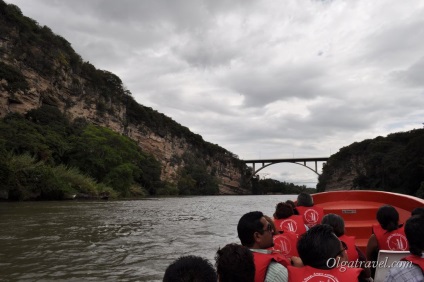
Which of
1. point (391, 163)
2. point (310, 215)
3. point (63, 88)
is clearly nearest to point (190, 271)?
point (310, 215)

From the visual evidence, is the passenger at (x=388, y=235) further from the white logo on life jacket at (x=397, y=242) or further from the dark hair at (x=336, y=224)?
the dark hair at (x=336, y=224)

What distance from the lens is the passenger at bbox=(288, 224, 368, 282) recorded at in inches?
80.4

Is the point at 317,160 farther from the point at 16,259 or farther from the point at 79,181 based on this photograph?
the point at 16,259

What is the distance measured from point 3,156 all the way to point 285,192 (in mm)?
115269

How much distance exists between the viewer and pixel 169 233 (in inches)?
423

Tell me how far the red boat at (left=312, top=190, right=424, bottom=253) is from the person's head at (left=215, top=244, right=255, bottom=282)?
3813mm

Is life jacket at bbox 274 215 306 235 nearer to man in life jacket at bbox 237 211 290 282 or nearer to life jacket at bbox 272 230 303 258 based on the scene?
life jacket at bbox 272 230 303 258

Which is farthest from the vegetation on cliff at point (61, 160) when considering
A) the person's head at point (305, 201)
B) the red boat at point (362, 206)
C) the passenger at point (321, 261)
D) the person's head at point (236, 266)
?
the passenger at point (321, 261)

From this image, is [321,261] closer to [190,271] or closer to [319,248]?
[319,248]

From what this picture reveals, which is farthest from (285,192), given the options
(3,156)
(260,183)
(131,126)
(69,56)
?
(3,156)

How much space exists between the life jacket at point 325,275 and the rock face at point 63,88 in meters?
36.0

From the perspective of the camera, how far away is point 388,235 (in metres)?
3.58

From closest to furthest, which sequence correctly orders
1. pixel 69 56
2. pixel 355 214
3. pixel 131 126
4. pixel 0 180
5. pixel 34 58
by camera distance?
1. pixel 355 214
2. pixel 0 180
3. pixel 34 58
4. pixel 69 56
5. pixel 131 126

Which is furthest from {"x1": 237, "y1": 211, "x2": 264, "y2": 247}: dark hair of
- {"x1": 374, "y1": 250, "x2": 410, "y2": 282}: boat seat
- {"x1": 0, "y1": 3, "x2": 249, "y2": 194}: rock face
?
{"x1": 0, "y1": 3, "x2": 249, "y2": 194}: rock face
